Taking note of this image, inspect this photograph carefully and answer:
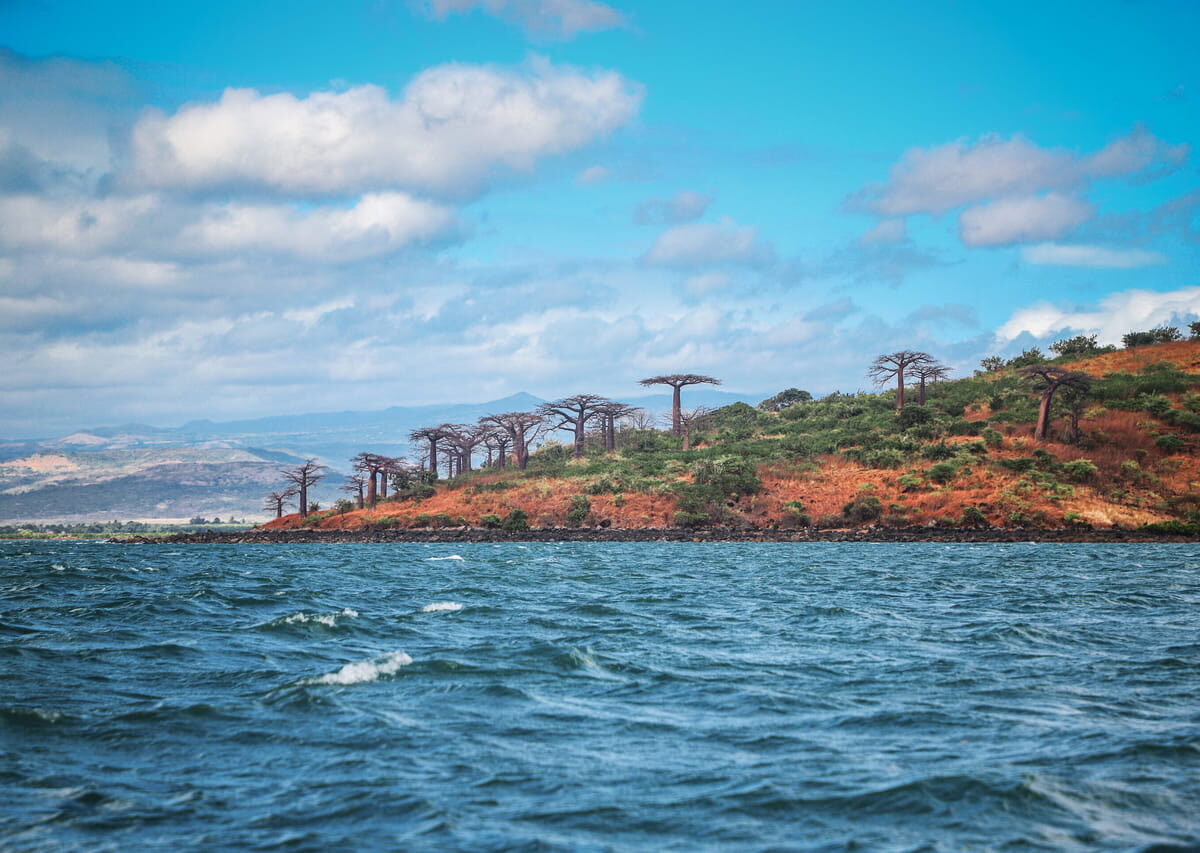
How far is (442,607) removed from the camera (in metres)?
22.5

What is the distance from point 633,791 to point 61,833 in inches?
205

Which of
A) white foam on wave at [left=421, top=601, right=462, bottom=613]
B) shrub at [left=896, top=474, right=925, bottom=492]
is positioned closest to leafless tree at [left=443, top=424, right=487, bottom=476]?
shrub at [left=896, top=474, right=925, bottom=492]

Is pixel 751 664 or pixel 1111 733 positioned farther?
pixel 751 664

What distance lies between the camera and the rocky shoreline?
166 feet

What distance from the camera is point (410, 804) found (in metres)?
8.30

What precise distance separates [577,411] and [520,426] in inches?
256

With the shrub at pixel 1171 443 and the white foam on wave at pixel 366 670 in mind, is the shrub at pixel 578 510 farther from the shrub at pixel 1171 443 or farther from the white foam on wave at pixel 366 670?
the white foam on wave at pixel 366 670

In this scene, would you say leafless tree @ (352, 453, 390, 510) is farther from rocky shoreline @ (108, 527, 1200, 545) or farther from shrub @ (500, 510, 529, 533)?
shrub @ (500, 510, 529, 533)

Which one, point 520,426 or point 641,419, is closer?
point 520,426

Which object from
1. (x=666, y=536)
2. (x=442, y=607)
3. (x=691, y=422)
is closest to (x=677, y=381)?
(x=691, y=422)

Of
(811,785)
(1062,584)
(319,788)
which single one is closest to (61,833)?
(319,788)

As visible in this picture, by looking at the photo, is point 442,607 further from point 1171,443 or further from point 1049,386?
point 1049,386

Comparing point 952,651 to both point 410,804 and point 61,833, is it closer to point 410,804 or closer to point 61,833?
point 410,804

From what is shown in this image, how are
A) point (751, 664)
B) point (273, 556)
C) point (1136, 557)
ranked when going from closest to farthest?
1. point (751, 664)
2. point (1136, 557)
3. point (273, 556)
